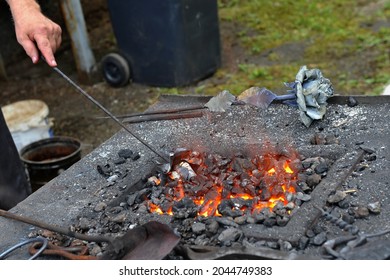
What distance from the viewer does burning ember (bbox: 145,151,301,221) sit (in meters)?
2.52

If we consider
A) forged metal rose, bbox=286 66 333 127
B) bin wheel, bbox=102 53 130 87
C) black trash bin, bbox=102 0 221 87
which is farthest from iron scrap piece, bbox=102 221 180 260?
bin wheel, bbox=102 53 130 87

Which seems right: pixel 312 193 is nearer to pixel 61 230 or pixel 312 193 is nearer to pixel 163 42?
pixel 61 230

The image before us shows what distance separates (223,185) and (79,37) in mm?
3667

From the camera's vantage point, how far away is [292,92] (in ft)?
10.6

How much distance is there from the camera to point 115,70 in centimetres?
595

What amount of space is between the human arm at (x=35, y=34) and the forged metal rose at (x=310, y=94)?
1.26 metres

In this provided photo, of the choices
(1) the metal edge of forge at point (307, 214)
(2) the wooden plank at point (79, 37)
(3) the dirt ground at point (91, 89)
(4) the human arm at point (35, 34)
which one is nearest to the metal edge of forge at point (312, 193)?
(1) the metal edge of forge at point (307, 214)

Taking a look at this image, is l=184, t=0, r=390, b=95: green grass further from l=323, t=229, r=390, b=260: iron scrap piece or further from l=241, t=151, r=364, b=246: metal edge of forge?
l=323, t=229, r=390, b=260: iron scrap piece

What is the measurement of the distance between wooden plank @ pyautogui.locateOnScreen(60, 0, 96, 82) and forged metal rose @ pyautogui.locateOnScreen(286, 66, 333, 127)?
10.8ft

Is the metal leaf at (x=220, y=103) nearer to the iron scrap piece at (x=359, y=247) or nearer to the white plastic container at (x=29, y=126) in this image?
the iron scrap piece at (x=359, y=247)

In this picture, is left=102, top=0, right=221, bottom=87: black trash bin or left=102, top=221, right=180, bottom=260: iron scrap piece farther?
left=102, top=0, right=221, bottom=87: black trash bin

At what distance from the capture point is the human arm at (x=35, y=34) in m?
2.58
